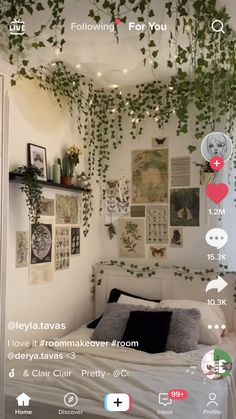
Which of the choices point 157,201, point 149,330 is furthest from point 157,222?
point 149,330

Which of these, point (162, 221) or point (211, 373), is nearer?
point (211, 373)

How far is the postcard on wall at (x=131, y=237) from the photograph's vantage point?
0.74m

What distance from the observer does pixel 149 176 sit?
740mm

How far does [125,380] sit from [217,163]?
467 millimetres

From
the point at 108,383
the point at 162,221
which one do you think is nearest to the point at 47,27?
the point at 162,221

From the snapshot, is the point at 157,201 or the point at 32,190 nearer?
the point at 157,201

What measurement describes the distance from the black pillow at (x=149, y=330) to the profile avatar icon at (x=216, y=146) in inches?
15.0

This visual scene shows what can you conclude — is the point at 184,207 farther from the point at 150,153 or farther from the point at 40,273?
the point at 40,273

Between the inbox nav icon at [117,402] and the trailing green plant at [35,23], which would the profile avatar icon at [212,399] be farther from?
the trailing green plant at [35,23]

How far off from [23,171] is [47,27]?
0.43 meters

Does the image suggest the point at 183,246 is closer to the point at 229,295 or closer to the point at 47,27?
the point at 229,295

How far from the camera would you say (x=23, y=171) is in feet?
3.44

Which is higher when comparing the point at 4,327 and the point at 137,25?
the point at 137,25

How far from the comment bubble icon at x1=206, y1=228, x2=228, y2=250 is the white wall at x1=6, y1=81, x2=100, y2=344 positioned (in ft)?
0.86
